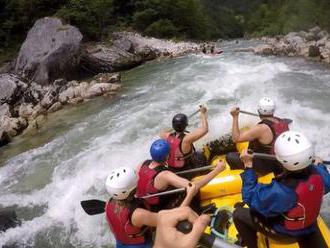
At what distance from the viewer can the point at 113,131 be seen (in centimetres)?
1186

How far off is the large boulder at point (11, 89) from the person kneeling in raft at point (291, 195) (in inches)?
637

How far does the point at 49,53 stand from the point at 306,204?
20.2 meters

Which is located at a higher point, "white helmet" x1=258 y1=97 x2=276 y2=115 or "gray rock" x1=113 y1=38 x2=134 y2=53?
"white helmet" x1=258 y1=97 x2=276 y2=115

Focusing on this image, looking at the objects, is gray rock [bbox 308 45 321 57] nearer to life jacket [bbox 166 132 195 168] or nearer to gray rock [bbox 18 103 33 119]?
gray rock [bbox 18 103 33 119]

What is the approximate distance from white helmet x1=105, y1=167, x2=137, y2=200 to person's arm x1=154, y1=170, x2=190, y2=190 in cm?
59

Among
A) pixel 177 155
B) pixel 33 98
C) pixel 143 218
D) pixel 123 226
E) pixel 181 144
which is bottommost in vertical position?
pixel 33 98

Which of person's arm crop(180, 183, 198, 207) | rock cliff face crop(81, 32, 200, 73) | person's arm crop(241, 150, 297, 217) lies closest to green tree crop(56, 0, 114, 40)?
rock cliff face crop(81, 32, 200, 73)

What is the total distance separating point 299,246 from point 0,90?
17.4 metres

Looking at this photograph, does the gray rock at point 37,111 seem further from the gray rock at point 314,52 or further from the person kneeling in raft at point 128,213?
the gray rock at point 314,52

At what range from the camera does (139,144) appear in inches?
408

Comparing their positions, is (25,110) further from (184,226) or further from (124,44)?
(184,226)

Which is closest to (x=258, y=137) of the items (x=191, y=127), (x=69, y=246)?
(x=69, y=246)

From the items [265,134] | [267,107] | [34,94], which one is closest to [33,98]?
[34,94]

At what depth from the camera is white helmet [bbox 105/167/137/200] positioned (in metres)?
3.41
